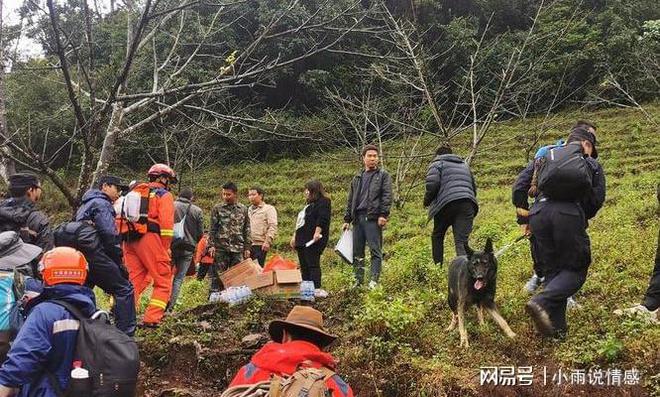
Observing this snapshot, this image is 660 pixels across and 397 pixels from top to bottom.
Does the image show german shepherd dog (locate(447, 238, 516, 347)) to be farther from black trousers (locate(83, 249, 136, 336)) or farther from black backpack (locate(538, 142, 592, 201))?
black trousers (locate(83, 249, 136, 336))

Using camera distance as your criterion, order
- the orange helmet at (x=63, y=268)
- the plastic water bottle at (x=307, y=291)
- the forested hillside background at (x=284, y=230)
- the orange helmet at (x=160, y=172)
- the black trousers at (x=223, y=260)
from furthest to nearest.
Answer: the black trousers at (x=223, y=260)
the plastic water bottle at (x=307, y=291)
the orange helmet at (x=160, y=172)
the forested hillside background at (x=284, y=230)
the orange helmet at (x=63, y=268)

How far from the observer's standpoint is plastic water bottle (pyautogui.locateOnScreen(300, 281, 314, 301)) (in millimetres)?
7539

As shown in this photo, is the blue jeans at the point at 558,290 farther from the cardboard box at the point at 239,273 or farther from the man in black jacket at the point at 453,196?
the cardboard box at the point at 239,273

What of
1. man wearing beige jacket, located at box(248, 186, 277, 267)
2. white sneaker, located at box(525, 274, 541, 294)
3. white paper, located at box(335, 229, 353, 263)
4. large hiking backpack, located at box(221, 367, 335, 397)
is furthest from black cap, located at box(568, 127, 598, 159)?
man wearing beige jacket, located at box(248, 186, 277, 267)

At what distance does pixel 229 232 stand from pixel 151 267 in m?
1.81

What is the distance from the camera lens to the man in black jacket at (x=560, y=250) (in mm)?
4793

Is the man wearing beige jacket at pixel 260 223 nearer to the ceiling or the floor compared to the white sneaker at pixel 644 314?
nearer to the ceiling

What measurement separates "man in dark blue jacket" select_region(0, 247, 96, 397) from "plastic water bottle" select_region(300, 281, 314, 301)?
13.9 feet

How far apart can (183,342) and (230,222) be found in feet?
7.44

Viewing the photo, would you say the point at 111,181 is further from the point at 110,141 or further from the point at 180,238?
the point at 180,238

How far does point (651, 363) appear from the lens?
4566 millimetres

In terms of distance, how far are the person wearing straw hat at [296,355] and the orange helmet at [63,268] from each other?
135 cm

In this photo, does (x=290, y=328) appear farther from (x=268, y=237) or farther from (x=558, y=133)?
(x=558, y=133)

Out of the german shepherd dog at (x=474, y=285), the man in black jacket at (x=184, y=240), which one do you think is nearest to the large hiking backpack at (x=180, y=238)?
the man in black jacket at (x=184, y=240)
